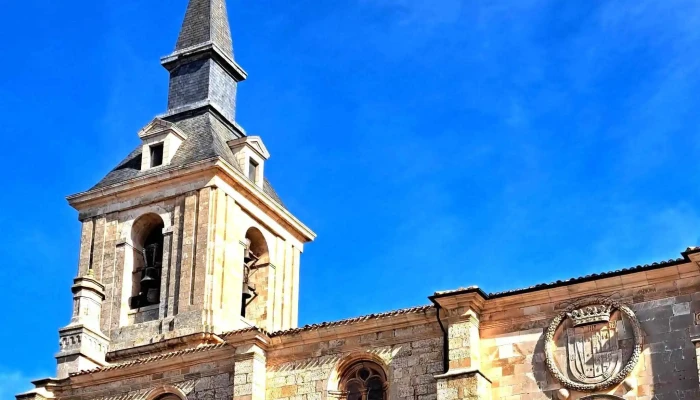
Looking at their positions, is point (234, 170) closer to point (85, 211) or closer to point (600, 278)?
point (85, 211)

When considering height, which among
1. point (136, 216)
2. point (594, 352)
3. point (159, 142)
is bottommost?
point (594, 352)

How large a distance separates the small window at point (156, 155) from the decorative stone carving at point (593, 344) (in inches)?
600

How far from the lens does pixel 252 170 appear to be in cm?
3788

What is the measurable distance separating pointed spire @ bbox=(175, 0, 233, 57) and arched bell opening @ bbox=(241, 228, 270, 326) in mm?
6673

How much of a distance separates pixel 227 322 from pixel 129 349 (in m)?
2.57

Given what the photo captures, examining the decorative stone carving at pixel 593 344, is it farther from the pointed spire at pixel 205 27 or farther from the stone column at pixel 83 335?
the pointed spire at pixel 205 27

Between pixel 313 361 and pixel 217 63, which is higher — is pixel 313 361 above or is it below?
below

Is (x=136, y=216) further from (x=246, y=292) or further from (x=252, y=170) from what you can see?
(x=252, y=170)

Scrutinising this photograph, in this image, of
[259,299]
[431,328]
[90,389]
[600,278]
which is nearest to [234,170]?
[259,299]

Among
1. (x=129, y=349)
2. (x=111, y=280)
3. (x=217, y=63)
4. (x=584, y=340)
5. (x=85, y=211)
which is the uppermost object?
(x=217, y=63)

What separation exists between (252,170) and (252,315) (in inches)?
172

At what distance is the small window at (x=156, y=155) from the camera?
1460 inches

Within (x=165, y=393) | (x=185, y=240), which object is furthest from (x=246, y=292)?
(x=165, y=393)

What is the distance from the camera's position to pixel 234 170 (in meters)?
35.8
